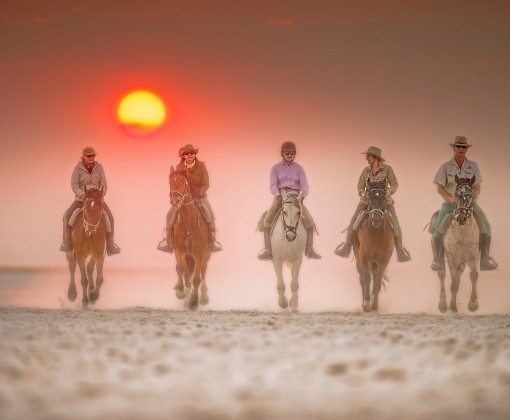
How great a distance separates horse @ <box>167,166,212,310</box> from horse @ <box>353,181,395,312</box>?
9.20 feet

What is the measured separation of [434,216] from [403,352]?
445 inches

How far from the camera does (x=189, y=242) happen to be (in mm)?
17188

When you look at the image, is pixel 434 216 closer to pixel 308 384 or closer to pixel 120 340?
pixel 120 340

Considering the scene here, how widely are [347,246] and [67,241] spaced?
5.26 meters

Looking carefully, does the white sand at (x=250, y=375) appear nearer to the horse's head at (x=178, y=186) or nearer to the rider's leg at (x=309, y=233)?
the horse's head at (x=178, y=186)

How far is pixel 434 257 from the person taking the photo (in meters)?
18.2

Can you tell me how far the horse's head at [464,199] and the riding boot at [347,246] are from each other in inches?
78.8

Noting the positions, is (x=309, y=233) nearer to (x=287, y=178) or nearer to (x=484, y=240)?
(x=287, y=178)

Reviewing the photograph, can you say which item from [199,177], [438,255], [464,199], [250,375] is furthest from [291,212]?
[250,375]

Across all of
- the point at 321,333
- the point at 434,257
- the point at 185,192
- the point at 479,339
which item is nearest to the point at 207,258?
the point at 185,192

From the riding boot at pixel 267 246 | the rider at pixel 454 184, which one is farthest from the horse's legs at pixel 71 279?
the rider at pixel 454 184

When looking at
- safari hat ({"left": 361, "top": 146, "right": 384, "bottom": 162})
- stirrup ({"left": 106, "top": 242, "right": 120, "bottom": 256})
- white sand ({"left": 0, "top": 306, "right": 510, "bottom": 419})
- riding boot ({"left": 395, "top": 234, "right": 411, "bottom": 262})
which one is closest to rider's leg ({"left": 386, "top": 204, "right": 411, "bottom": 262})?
riding boot ({"left": 395, "top": 234, "right": 411, "bottom": 262})

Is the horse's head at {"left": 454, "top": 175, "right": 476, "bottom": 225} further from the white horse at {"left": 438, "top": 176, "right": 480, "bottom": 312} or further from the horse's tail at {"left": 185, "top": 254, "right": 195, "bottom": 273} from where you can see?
the horse's tail at {"left": 185, "top": 254, "right": 195, "bottom": 273}

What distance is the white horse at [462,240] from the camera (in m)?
16.7
